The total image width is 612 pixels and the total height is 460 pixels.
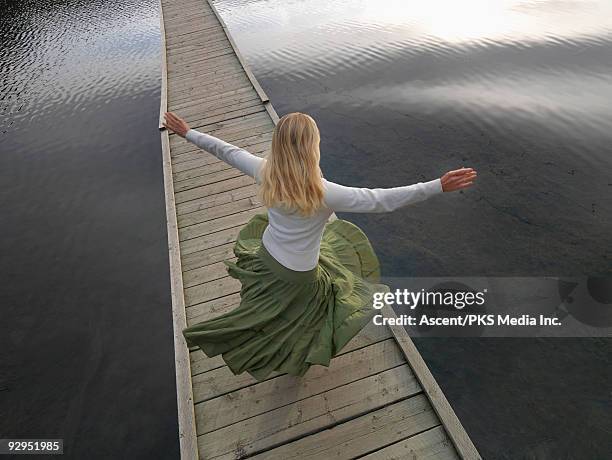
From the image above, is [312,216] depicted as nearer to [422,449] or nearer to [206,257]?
[422,449]

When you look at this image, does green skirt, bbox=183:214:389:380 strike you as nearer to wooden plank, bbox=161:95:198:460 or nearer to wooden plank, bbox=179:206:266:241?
wooden plank, bbox=161:95:198:460

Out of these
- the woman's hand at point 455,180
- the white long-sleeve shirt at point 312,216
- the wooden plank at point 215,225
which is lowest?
the wooden plank at point 215,225

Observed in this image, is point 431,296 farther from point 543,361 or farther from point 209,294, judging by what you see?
point 209,294

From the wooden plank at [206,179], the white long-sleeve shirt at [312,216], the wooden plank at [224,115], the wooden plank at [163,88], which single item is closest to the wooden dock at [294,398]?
the wooden plank at [206,179]

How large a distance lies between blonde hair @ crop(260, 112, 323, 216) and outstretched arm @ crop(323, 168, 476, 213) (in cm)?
12

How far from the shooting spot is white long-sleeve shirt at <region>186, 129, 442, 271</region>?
2.84 m

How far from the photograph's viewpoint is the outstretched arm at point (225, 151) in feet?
11.0

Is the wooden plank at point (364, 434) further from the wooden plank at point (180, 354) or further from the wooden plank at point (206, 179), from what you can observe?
the wooden plank at point (206, 179)

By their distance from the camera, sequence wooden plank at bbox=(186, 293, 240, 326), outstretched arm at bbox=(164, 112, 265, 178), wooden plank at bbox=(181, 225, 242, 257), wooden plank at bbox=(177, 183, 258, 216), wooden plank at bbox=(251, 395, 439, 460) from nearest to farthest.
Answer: outstretched arm at bbox=(164, 112, 265, 178)
wooden plank at bbox=(251, 395, 439, 460)
wooden plank at bbox=(186, 293, 240, 326)
wooden plank at bbox=(181, 225, 242, 257)
wooden plank at bbox=(177, 183, 258, 216)

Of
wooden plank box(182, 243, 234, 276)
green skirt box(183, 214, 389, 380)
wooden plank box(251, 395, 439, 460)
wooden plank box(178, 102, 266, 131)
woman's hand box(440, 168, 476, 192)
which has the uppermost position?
woman's hand box(440, 168, 476, 192)

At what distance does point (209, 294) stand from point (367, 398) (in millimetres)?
2237

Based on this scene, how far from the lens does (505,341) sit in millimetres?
5422

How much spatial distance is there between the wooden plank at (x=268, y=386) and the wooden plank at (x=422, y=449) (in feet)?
2.31

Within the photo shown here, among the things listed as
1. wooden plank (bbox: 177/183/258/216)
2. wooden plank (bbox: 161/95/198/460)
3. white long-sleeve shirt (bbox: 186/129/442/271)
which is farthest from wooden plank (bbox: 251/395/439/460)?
wooden plank (bbox: 177/183/258/216)
